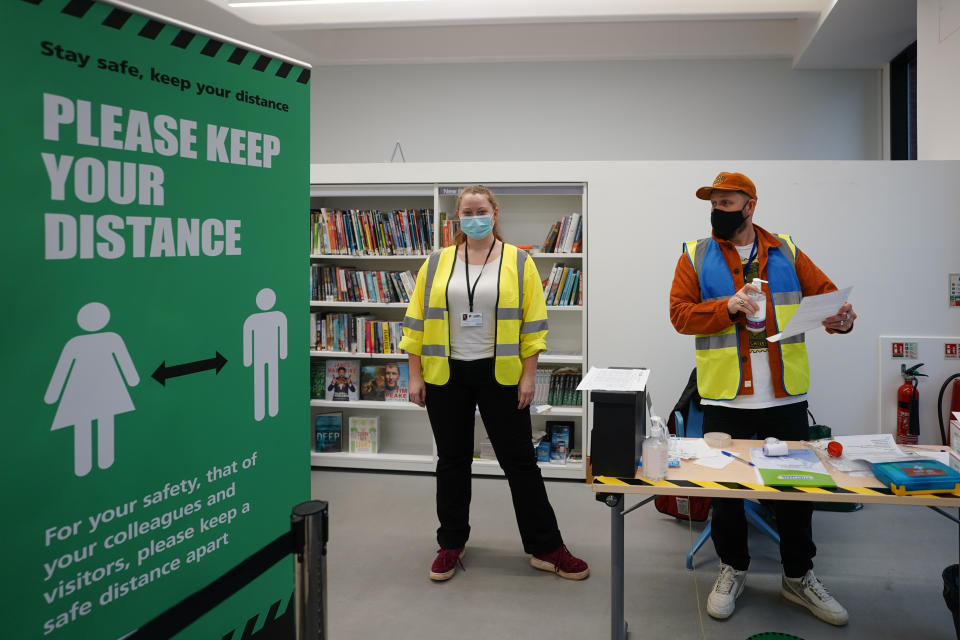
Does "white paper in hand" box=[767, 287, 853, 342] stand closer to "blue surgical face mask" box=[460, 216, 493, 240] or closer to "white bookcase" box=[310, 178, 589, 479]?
"blue surgical face mask" box=[460, 216, 493, 240]

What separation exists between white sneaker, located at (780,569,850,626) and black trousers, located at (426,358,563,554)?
912 millimetres

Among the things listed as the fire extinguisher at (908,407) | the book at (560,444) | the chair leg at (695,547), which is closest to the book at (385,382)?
the book at (560,444)

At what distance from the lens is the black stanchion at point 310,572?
0.98 metres

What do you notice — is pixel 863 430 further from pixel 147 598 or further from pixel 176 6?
pixel 176 6

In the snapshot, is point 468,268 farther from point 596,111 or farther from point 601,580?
point 596,111

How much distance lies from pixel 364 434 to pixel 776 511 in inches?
110

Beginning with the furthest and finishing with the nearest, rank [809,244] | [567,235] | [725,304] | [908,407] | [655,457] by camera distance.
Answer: [567,235], [809,244], [908,407], [725,304], [655,457]

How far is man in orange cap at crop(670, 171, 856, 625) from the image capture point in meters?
2.23

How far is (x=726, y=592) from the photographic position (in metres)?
2.35

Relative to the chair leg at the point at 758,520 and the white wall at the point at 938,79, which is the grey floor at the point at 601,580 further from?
the white wall at the point at 938,79

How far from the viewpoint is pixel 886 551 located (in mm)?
2920

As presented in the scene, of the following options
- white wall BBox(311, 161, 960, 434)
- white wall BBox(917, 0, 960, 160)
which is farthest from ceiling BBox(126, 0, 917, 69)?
white wall BBox(311, 161, 960, 434)

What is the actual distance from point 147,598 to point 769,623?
219 cm

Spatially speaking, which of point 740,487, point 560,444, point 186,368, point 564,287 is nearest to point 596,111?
point 564,287
